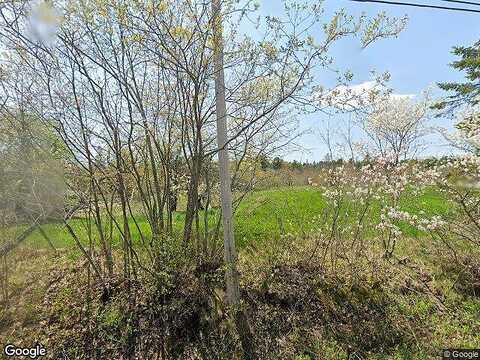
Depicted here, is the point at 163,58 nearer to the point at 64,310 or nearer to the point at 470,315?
the point at 64,310

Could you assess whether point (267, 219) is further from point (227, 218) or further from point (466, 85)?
point (466, 85)

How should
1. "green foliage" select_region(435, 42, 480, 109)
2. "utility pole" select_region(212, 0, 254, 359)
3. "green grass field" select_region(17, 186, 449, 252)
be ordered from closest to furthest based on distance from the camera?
"utility pole" select_region(212, 0, 254, 359), "green grass field" select_region(17, 186, 449, 252), "green foliage" select_region(435, 42, 480, 109)

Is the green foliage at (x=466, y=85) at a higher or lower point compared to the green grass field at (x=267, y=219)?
higher

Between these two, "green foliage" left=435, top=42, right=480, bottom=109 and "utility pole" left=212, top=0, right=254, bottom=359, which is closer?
"utility pole" left=212, top=0, right=254, bottom=359

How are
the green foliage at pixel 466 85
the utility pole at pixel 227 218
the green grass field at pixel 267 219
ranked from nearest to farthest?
the utility pole at pixel 227 218 → the green grass field at pixel 267 219 → the green foliage at pixel 466 85

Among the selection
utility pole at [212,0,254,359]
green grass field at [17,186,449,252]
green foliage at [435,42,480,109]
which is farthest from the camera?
green foliage at [435,42,480,109]

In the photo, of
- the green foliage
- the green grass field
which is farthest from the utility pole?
the green foliage

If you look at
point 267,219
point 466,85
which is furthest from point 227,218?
point 466,85

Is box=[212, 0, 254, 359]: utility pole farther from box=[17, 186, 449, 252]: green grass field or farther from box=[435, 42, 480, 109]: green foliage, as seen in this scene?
box=[435, 42, 480, 109]: green foliage

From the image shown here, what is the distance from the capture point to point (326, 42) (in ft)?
10.6

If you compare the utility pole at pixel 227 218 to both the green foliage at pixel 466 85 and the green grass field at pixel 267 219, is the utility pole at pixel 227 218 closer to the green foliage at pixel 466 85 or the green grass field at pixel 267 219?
the green grass field at pixel 267 219

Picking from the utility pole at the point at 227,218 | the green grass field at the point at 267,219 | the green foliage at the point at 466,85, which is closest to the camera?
the utility pole at the point at 227,218

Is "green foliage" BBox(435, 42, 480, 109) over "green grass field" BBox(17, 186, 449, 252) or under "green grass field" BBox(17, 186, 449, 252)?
over

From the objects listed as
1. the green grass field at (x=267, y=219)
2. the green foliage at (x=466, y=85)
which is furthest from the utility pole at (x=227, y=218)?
the green foliage at (x=466, y=85)
